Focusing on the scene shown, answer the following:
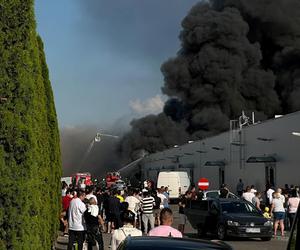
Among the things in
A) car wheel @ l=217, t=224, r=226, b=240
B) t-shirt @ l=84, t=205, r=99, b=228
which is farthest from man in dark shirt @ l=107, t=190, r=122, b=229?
t-shirt @ l=84, t=205, r=99, b=228

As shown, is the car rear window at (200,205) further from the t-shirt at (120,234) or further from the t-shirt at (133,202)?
the t-shirt at (120,234)

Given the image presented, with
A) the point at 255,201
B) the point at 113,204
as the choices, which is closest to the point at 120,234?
the point at 113,204

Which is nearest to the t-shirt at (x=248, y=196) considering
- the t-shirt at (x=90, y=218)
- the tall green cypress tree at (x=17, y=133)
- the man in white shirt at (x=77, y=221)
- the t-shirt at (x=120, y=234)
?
the t-shirt at (x=90, y=218)

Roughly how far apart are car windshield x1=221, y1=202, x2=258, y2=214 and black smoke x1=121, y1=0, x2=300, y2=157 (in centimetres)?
4244

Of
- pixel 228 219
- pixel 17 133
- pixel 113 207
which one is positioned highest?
pixel 17 133

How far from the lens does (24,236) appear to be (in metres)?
7.20

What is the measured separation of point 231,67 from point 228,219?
48485 millimetres

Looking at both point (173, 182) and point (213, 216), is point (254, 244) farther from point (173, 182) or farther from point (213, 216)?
point (173, 182)

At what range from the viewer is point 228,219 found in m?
19.5

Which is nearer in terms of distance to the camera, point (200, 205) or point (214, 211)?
point (214, 211)

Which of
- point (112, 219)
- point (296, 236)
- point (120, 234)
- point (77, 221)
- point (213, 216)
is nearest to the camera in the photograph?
point (296, 236)

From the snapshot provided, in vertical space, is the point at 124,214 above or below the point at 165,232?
above

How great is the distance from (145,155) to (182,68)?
1292cm

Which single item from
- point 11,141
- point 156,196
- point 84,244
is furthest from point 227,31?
point 11,141
